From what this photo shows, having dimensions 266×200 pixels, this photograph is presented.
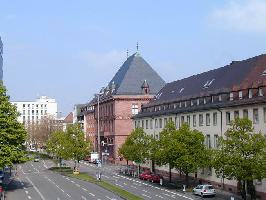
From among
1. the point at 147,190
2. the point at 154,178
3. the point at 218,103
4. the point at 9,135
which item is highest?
the point at 218,103

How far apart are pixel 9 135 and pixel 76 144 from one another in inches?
1287

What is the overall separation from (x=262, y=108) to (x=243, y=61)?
773 inches

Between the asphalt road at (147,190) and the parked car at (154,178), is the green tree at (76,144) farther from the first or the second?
the parked car at (154,178)

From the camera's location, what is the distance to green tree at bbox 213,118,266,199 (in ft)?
162

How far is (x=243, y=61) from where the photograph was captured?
251ft

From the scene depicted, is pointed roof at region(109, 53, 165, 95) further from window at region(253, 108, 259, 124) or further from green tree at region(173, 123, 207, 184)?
window at region(253, 108, 259, 124)

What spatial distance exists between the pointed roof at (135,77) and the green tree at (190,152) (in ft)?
194

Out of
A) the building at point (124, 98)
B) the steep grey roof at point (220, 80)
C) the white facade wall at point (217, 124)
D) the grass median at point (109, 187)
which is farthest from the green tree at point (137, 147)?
the building at point (124, 98)

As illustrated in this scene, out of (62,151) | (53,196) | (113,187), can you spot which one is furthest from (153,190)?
(62,151)

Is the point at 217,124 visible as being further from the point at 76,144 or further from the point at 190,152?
the point at 76,144

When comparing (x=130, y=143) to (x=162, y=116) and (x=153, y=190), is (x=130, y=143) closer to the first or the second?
(x=162, y=116)

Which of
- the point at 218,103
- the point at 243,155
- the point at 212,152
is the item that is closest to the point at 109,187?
the point at 212,152

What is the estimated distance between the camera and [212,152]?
2313 inches

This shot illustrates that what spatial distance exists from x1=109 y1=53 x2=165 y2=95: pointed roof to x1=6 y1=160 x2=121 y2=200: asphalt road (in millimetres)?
42484
